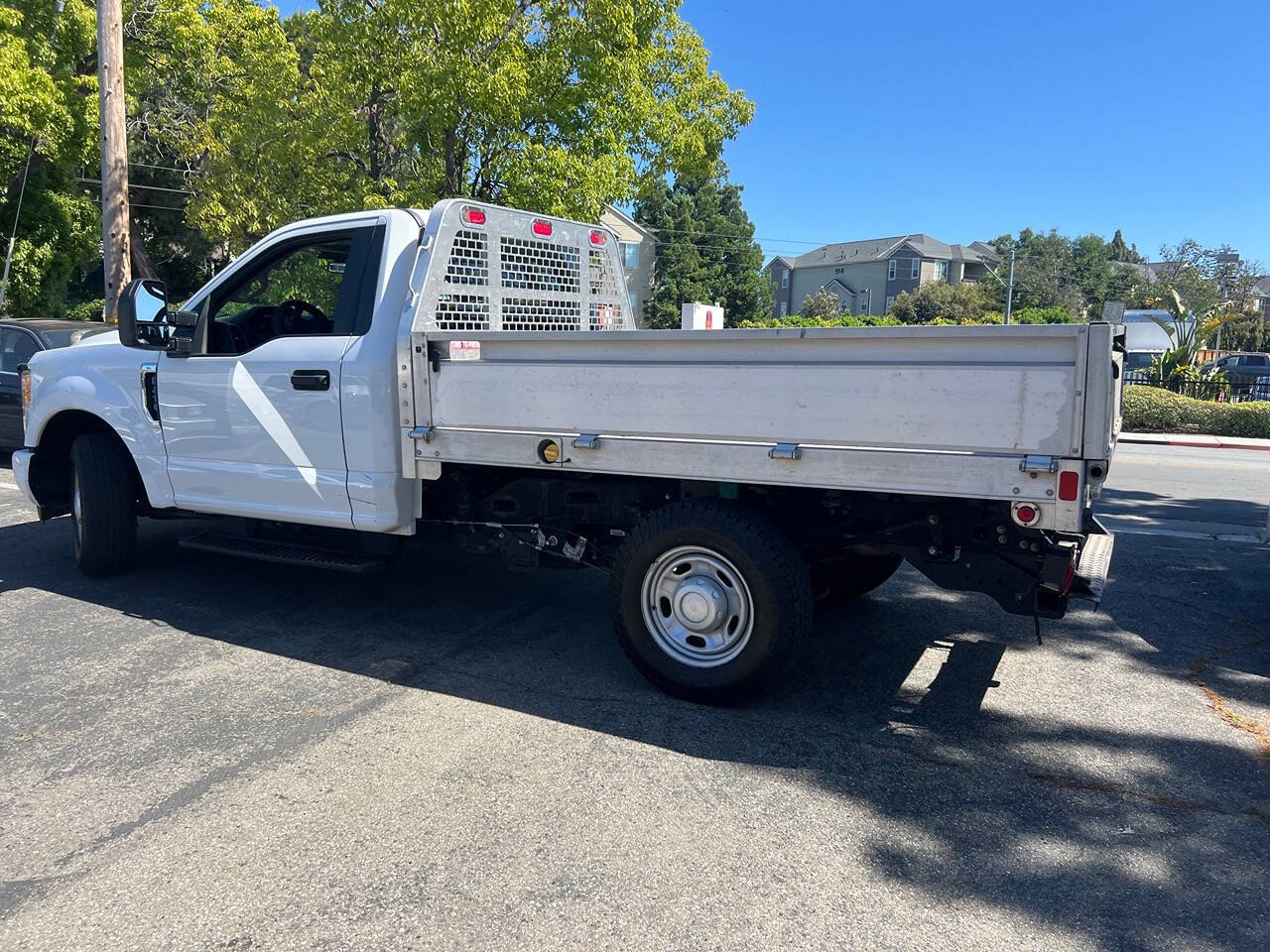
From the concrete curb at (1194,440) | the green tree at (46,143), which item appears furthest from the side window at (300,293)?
the concrete curb at (1194,440)

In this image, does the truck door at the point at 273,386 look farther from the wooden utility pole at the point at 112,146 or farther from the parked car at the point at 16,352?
the wooden utility pole at the point at 112,146

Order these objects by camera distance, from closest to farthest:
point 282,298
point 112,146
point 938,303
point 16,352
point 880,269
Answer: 1. point 282,298
2. point 16,352
3. point 112,146
4. point 938,303
5. point 880,269

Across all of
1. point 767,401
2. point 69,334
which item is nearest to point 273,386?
point 767,401

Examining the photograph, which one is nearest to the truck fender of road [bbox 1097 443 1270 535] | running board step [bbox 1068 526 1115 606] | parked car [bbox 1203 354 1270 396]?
running board step [bbox 1068 526 1115 606]

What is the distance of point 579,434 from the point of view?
4371 mm

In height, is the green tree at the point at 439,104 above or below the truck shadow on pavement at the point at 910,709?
above

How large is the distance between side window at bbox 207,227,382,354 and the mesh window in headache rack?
15.5 inches

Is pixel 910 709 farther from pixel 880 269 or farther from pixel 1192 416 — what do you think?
pixel 880 269

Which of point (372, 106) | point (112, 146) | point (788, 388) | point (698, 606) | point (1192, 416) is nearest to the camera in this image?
point (788, 388)

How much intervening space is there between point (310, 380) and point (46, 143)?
57.0ft

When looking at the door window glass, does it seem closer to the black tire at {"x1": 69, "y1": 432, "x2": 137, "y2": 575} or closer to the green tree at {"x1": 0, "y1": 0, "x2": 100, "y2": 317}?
the black tire at {"x1": 69, "y1": 432, "x2": 137, "y2": 575}

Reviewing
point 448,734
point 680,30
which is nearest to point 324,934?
point 448,734

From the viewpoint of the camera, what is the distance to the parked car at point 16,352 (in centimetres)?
1046

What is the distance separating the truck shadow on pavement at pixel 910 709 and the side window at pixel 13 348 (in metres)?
4.32
